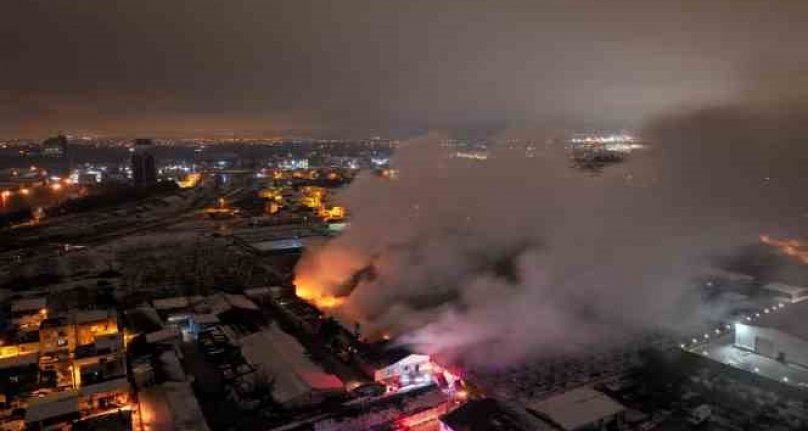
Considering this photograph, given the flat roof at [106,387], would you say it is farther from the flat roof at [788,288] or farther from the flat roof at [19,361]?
the flat roof at [788,288]

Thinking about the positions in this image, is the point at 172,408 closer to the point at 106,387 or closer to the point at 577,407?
the point at 106,387

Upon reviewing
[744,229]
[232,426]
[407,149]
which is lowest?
[232,426]

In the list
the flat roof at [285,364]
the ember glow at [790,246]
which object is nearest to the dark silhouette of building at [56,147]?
the flat roof at [285,364]

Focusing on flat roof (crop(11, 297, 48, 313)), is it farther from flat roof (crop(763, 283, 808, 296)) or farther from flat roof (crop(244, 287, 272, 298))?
flat roof (crop(763, 283, 808, 296))

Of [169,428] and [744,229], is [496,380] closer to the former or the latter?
[169,428]

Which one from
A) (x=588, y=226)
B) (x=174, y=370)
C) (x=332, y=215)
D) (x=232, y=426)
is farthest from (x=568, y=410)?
(x=332, y=215)

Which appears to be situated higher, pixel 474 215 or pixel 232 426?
pixel 474 215
